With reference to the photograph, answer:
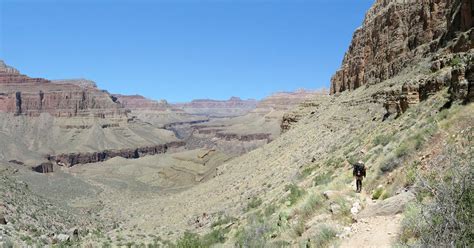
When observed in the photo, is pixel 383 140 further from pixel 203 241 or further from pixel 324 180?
pixel 203 241

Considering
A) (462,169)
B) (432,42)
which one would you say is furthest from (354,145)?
(462,169)

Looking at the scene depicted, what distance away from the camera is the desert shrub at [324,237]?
8.80 metres

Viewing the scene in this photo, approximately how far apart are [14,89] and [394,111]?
173m

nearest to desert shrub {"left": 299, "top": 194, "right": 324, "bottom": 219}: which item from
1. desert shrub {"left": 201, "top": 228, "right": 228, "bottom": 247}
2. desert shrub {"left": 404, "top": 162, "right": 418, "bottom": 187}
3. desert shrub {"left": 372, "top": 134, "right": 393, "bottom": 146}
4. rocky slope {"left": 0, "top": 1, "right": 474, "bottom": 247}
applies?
rocky slope {"left": 0, "top": 1, "right": 474, "bottom": 247}

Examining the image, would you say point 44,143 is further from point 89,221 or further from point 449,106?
point 449,106

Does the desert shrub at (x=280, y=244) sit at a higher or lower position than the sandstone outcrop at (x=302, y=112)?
lower

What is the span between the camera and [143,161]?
120 metres

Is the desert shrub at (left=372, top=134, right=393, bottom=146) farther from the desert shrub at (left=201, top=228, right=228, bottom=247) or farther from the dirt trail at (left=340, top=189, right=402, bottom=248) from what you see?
the dirt trail at (left=340, top=189, right=402, bottom=248)

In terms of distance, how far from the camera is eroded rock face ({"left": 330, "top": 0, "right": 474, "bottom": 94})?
851 inches

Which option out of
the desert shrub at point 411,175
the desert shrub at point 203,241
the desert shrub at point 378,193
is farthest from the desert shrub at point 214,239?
the desert shrub at point 411,175

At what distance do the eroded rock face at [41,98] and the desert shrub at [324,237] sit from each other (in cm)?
16885

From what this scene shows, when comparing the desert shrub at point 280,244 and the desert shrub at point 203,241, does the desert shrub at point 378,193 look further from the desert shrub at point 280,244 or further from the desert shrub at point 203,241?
the desert shrub at point 203,241

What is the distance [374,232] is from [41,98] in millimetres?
177628

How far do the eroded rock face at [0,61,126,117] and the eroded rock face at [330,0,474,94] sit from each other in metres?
147
